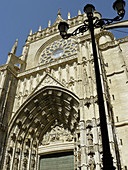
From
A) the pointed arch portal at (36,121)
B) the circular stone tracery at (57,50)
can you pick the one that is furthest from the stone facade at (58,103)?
the circular stone tracery at (57,50)

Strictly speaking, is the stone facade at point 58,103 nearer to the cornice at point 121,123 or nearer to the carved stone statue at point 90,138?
the cornice at point 121,123

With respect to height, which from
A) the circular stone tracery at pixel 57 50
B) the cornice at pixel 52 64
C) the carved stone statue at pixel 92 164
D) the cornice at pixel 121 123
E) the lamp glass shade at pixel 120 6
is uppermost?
the circular stone tracery at pixel 57 50

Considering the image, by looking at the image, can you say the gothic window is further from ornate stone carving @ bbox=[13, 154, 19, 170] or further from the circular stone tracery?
the circular stone tracery

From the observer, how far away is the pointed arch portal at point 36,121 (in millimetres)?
11328

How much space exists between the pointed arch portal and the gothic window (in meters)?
0.59

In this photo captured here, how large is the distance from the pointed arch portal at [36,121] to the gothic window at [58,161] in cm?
59

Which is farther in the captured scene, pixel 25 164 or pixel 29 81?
pixel 29 81

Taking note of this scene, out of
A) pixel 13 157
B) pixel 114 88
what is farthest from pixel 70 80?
pixel 13 157

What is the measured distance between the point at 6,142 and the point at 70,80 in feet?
18.9

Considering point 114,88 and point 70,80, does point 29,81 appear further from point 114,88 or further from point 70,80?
point 114,88

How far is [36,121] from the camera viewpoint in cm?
1261

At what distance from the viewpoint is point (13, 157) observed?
11031 mm

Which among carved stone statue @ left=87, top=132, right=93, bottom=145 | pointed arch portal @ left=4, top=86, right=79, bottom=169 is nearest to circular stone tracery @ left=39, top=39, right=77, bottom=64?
pointed arch portal @ left=4, top=86, right=79, bottom=169

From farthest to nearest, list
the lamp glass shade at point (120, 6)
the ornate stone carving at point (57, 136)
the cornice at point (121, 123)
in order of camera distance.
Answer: the ornate stone carving at point (57, 136)
the cornice at point (121, 123)
the lamp glass shade at point (120, 6)
